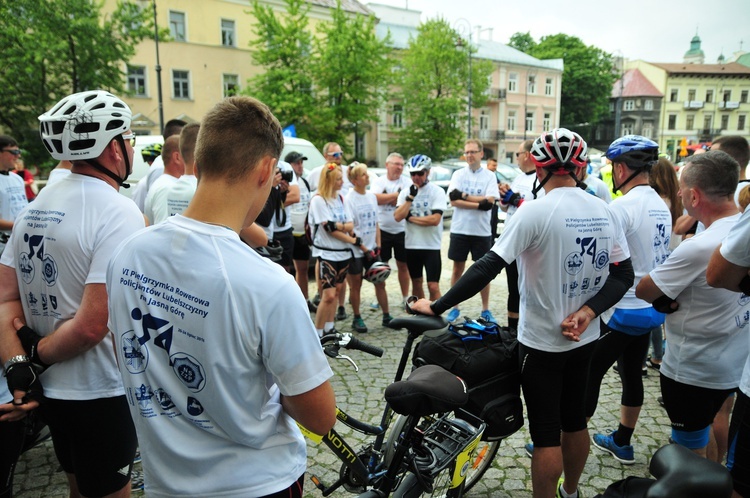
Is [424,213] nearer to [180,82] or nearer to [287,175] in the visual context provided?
[287,175]

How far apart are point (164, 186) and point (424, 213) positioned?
3540mm

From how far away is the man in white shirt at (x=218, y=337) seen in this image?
1.36 m

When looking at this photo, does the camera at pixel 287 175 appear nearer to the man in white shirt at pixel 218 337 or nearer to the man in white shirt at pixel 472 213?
the man in white shirt at pixel 472 213

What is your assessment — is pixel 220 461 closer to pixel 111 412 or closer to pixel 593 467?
pixel 111 412

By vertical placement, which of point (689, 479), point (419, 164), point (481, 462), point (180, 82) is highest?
point (180, 82)

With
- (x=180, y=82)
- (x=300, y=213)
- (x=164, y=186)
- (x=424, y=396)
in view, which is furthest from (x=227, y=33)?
(x=424, y=396)

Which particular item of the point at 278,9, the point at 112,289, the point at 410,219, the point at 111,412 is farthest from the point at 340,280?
the point at 278,9

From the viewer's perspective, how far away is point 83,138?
88.6 inches

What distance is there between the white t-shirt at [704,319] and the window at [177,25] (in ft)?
110

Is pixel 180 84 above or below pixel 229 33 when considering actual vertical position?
below

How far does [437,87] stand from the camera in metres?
38.1

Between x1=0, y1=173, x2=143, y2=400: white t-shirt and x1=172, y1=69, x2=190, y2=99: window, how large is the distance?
32338 mm

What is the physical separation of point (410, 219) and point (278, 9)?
32.0m

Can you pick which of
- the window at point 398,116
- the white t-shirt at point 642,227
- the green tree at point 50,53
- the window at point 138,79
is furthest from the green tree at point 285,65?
the white t-shirt at point 642,227
